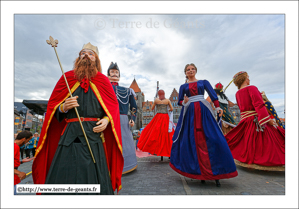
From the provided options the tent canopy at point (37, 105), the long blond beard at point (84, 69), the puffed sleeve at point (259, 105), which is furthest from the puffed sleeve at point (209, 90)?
the tent canopy at point (37, 105)

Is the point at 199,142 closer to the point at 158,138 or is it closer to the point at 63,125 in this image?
the point at 63,125

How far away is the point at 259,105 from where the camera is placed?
3922 mm

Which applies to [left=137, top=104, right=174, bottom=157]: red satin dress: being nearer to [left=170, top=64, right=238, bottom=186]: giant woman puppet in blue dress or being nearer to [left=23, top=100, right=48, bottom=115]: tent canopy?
[left=170, top=64, right=238, bottom=186]: giant woman puppet in blue dress

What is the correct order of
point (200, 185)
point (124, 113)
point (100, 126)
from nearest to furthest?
point (100, 126), point (200, 185), point (124, 113)

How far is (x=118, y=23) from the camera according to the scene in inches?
120

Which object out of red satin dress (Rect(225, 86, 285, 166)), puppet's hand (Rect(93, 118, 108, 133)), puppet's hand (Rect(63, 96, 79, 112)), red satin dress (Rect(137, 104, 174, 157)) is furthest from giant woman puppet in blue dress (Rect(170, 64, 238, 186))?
puppet's hand (Rect(63, 96, 79, 112))

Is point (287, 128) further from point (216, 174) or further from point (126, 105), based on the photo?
point (126, 105)

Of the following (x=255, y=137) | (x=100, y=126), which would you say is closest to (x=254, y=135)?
(x=255, y=137)

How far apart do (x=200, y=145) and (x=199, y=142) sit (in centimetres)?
6

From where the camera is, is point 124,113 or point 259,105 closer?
point 259,105

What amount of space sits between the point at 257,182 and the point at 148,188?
2.32 m

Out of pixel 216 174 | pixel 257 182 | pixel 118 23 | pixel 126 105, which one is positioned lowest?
pixel 257 182

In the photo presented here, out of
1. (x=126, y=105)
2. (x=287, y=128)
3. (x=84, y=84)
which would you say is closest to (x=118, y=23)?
(x=84, y=84)

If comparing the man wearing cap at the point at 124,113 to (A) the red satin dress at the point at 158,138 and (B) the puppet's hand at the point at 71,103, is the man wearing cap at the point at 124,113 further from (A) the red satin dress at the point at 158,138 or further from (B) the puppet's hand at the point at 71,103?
(B) the puppet's hand at the point at 71,103
